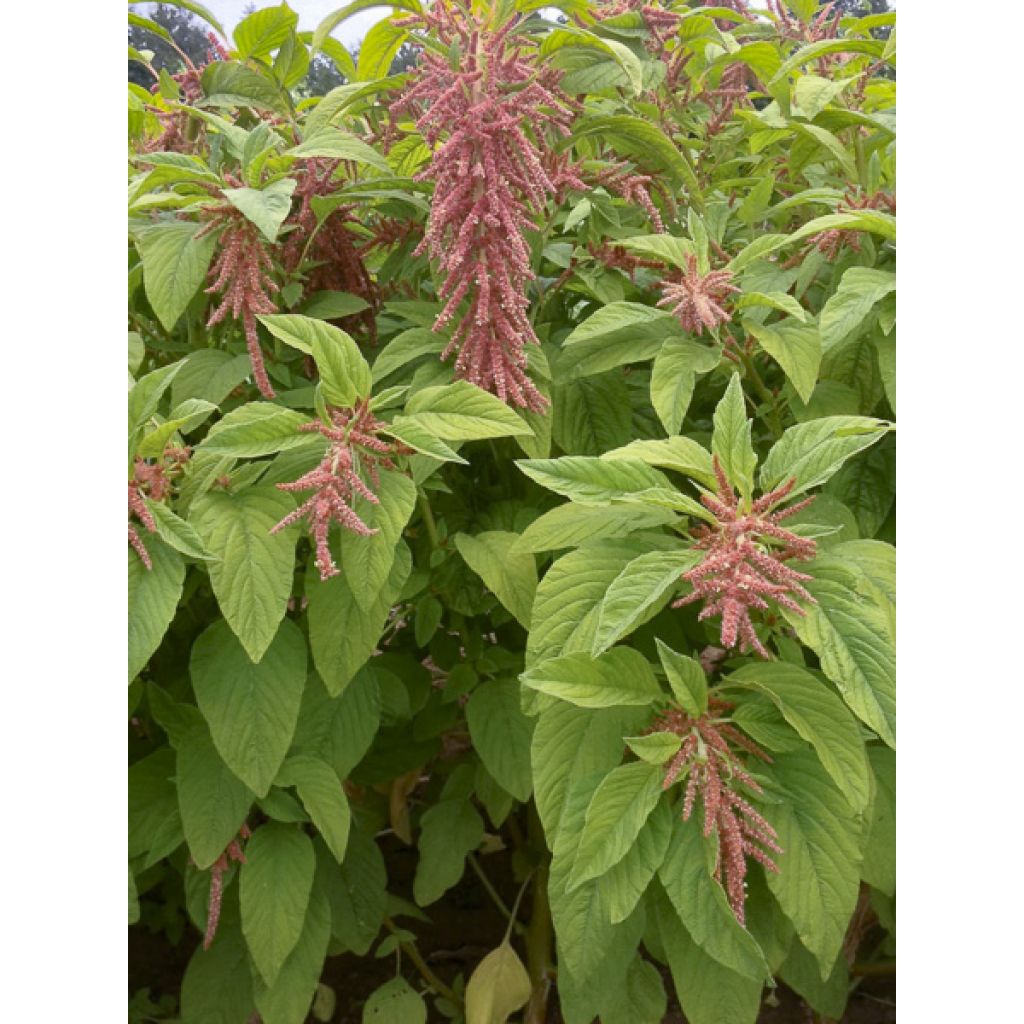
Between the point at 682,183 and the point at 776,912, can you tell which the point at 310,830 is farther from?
the point at 682,183

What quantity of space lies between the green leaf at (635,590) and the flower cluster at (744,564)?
1 centimetres

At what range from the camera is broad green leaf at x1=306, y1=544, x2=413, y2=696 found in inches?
38.2

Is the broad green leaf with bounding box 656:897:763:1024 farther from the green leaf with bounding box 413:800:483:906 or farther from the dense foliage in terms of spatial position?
the green leaf with bounding box 413:800:483:906

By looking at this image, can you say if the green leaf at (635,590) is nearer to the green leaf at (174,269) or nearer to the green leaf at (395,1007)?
the green leaf at (174,269)

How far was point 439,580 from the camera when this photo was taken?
1.16 metres

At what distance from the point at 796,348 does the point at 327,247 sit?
521 mm

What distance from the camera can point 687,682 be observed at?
0.87 metres

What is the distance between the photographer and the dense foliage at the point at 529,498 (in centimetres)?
87

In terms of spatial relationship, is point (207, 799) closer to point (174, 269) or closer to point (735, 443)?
point (174, 269)

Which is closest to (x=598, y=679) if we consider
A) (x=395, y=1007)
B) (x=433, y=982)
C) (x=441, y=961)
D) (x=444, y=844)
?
(x=444, y=844)

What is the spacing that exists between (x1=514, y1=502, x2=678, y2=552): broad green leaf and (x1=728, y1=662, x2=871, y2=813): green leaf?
0.51 feet

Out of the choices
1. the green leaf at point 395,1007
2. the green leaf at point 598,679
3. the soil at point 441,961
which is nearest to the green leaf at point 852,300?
the green leaf at point 598,679

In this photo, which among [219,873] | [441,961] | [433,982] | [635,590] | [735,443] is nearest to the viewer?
[635,590]

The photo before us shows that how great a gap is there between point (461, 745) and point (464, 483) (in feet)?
1.72
